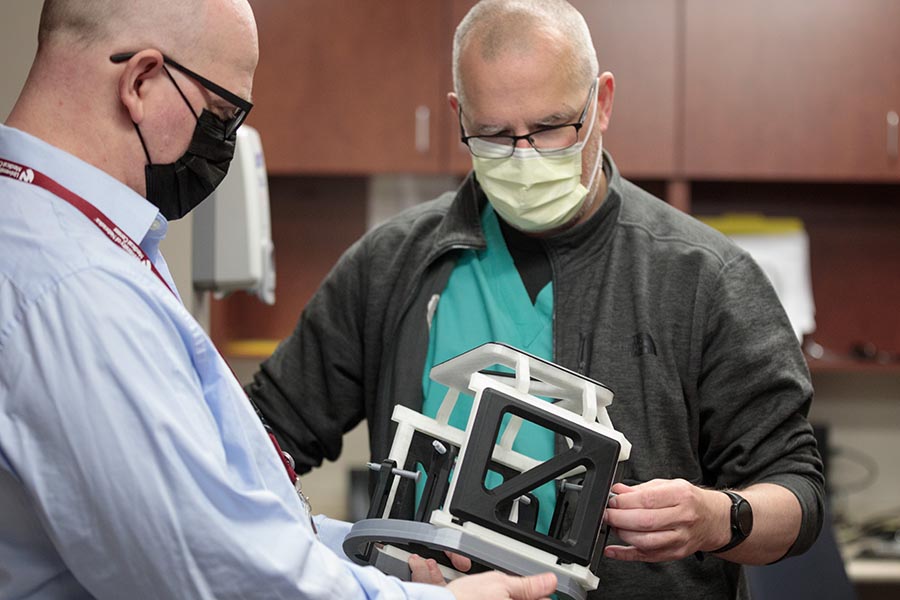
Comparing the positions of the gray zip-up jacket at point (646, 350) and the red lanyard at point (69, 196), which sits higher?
the red lanyard at point (69, 196)

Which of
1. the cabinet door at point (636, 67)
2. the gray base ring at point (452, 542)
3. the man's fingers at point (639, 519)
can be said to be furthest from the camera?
the cabinet door at point (636, 67)

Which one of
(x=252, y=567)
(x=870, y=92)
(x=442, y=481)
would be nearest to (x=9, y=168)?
(x=252, y=567)

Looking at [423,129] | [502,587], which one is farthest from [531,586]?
[423,129]

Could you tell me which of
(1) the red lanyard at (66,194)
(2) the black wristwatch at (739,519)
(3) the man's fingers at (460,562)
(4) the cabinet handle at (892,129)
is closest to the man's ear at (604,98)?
(2) the black wristwatch at (739,519)

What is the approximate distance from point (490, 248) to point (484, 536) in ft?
1.88

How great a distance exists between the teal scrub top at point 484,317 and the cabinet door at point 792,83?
1645mm

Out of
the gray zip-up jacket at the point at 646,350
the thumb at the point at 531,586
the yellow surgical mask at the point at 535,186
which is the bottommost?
the thumb at the point at 531,586

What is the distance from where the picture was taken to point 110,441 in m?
0.84

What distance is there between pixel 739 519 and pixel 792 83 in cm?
204

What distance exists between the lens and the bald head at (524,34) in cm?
142

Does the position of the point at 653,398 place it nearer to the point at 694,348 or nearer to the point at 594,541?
the point at 694,348

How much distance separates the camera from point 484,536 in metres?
1.06

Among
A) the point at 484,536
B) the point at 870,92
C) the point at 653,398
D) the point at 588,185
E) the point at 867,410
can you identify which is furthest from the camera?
the point at 867,410

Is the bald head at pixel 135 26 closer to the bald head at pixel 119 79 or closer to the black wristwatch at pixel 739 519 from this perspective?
the bald head at pixel 119 79
